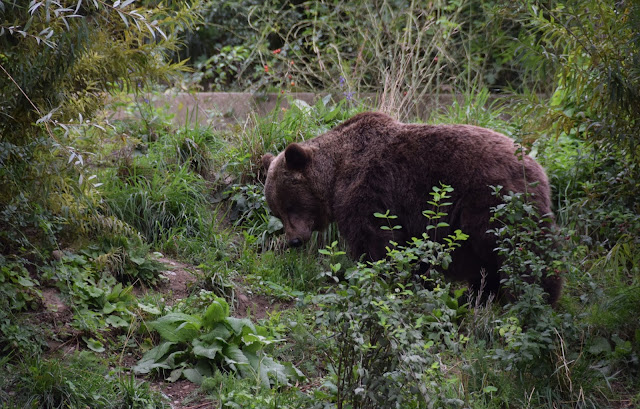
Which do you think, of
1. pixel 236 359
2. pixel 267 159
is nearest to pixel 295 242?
pixel 267 159

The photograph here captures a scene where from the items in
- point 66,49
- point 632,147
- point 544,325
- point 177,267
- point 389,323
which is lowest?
point 177,267

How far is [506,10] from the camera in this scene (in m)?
4.66

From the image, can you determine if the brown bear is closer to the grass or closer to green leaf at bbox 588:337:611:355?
the grass

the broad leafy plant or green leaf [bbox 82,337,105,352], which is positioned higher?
the broad leafy plant

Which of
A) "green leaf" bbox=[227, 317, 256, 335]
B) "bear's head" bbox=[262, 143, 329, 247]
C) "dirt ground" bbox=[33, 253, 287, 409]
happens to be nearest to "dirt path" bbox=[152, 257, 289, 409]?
"dirt ground" bbox=[33, 253, 287, 409]

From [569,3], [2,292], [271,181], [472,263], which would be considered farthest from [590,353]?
[2,292]

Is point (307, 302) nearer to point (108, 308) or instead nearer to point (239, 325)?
point (239, 325)

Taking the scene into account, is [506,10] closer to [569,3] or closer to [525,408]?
[569,3]

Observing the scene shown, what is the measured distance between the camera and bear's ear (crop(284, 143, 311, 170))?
6238 mm

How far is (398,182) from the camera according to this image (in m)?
5.84

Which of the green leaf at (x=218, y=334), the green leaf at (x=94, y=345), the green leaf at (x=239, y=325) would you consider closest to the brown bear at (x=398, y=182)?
the green leaf at (x=239, y=325)

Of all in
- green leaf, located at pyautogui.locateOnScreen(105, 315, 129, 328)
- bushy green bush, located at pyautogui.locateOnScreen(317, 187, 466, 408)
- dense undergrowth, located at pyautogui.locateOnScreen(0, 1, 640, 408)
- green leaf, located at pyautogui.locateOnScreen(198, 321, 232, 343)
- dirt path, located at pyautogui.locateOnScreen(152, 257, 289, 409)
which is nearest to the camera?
bushy green bush, located at pyautogui.locateOnScreen(317, 187, 466, 408)

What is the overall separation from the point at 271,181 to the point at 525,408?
334 cm

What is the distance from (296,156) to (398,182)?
3.31 ft
